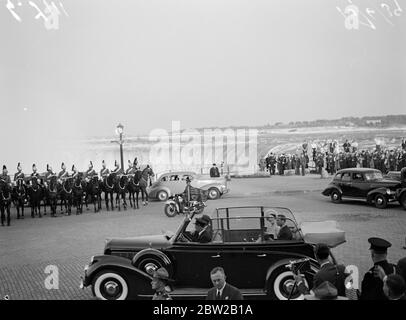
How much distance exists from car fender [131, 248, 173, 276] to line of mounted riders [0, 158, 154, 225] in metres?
7.52

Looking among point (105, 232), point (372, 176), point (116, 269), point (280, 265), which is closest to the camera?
point (280, 265)

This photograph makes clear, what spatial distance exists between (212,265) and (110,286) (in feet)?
4.38

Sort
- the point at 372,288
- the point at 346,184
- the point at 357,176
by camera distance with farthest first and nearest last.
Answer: the point at 346,184 → the point at 357,176 → the point at 372,288

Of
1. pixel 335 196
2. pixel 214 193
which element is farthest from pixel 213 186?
pixel 335 196

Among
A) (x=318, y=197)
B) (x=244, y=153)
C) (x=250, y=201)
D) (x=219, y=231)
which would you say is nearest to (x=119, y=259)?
(x=219, y=231)

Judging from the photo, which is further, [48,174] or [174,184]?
[174,184]

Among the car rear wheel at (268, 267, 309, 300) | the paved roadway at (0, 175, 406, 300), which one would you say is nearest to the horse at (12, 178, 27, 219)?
the paved roadway at (0, 175, 406, 300)

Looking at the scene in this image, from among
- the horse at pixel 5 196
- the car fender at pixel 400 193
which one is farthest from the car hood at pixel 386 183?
the horse at pixel 5 196

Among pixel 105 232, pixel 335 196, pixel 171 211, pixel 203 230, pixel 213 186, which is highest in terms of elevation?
pixel 203 230

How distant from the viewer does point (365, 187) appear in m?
12.7

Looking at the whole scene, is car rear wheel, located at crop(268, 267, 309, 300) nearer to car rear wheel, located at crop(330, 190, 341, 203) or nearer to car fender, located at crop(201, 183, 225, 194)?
car rear wheel, located at crop(330, 190, 341, 203)

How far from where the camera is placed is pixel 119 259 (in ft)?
18.9

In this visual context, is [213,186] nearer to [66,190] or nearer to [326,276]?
[66,190]
